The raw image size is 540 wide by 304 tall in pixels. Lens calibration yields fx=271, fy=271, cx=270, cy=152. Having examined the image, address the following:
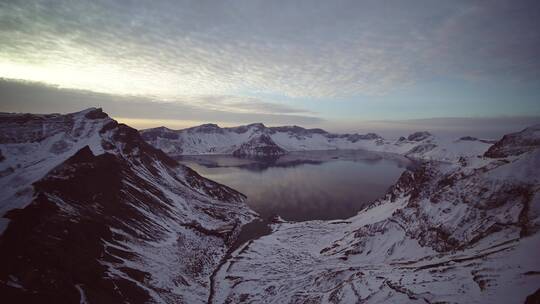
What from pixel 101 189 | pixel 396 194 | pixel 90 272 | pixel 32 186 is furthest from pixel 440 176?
pixel 32 186

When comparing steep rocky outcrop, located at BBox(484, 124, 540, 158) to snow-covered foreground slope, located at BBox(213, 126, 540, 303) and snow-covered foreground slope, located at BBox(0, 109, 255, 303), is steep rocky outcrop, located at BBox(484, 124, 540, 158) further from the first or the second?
snow-covered foreground slope, located at BBox(0, 109, 255, 303)

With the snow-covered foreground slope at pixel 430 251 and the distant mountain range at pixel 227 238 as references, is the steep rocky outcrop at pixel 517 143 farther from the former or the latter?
the distant mountain range at pixel 227 238

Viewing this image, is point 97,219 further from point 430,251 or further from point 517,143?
point 517,143

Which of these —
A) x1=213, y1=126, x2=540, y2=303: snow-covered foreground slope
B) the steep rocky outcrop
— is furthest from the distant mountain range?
the steep rocky outcrop

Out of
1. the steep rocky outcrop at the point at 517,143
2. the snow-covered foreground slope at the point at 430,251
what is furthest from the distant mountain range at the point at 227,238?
the steep rocky outcrop at the point at 517,143

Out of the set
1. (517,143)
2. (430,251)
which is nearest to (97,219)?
(430,251)
